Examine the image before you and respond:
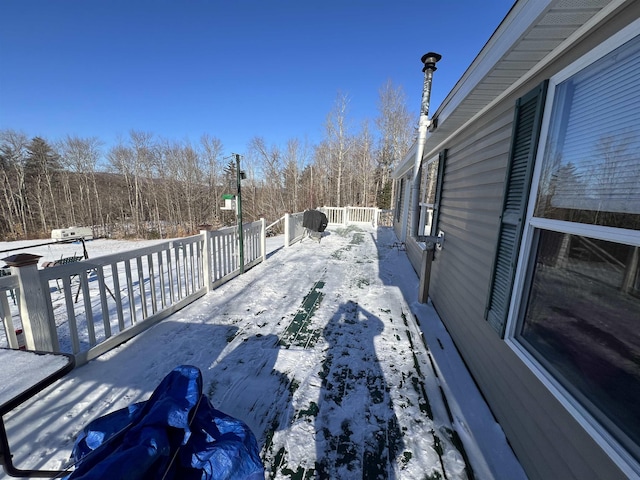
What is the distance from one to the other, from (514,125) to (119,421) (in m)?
2.71

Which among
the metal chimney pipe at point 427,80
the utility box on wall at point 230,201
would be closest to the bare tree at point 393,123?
the metal chimney pipe at point 427,80

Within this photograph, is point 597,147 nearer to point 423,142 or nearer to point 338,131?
point 423,142

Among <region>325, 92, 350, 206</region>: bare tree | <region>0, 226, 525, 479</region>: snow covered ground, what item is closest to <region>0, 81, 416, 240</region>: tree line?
<region>325, 92, 350, 206</region>: bare tree

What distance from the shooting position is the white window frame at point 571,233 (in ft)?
2.99

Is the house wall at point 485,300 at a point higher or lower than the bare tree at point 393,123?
lower

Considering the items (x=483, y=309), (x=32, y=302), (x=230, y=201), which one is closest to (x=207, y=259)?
(x=230, y=201)

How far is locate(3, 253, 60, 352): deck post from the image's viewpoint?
1.74m

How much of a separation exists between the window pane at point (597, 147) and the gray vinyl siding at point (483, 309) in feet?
1.69

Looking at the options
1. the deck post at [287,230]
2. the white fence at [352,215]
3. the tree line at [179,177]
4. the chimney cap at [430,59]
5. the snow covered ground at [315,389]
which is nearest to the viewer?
the snow covered ground at [315,389]

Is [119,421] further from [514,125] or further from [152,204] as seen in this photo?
[152,204]

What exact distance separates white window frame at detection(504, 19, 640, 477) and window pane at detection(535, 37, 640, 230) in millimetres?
30

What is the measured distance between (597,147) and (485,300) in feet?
4.27

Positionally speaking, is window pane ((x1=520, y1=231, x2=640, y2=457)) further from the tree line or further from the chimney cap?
the tree line

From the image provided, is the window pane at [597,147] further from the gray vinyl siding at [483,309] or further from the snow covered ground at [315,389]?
the snow covered ground at [315,389]
